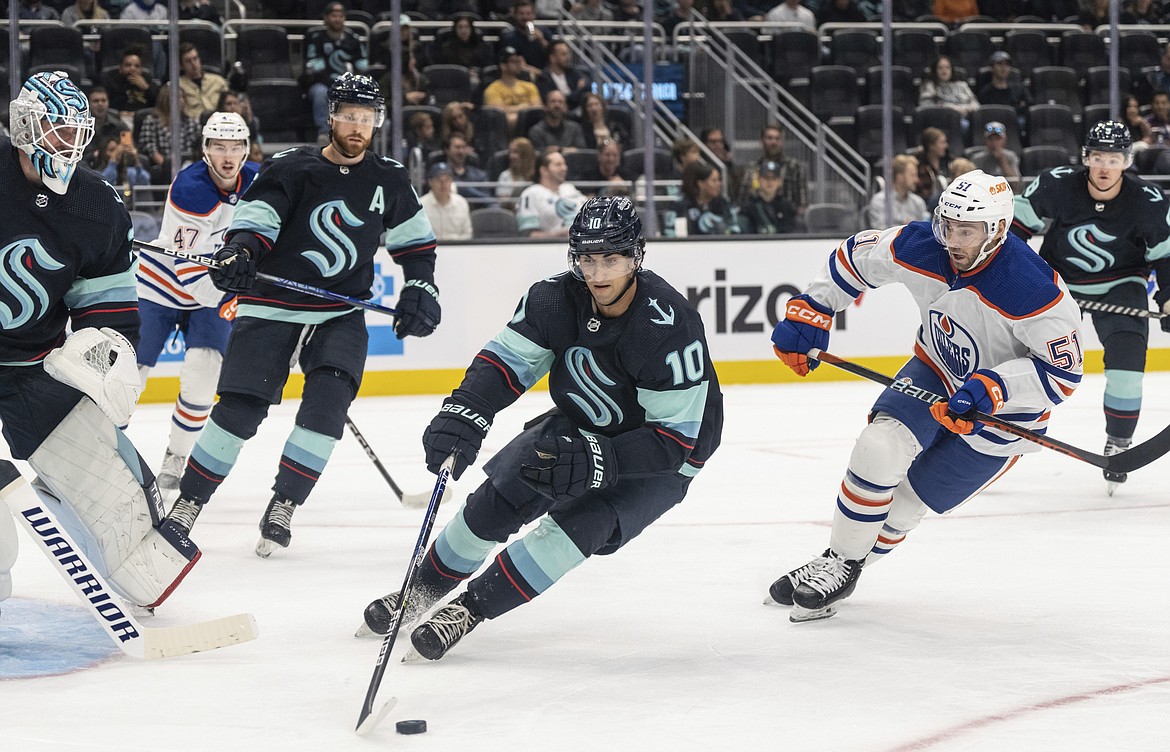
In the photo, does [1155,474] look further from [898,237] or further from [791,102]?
[791,102]

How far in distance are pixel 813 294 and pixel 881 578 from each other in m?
0.70

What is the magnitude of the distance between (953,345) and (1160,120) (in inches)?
259

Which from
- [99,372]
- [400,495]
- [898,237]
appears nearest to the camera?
[99,372]

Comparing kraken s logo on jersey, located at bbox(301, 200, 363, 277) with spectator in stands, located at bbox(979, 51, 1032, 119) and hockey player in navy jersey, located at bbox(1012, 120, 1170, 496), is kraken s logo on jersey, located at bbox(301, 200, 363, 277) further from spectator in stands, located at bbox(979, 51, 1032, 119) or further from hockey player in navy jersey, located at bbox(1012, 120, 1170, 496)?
spectator in stands, located at bbox(979, 51, 1032, 119)

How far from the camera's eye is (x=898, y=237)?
123 inches

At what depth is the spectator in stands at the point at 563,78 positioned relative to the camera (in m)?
7.96


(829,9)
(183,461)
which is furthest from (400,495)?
(829,9)

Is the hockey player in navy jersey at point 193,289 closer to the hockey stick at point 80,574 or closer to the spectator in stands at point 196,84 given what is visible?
the hockey stick at point 80,574

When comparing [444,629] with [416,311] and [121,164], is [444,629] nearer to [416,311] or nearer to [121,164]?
[416,311]

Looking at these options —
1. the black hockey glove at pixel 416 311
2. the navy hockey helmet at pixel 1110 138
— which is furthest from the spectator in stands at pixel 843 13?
the black hockey glove at pixel 416 311

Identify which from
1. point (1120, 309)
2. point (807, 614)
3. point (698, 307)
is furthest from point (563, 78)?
point (807, 614)

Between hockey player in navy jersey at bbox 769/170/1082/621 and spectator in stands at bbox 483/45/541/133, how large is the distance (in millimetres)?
4886

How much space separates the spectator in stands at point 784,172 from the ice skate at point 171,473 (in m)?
3.89

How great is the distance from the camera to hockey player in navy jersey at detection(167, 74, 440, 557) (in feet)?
11.8
